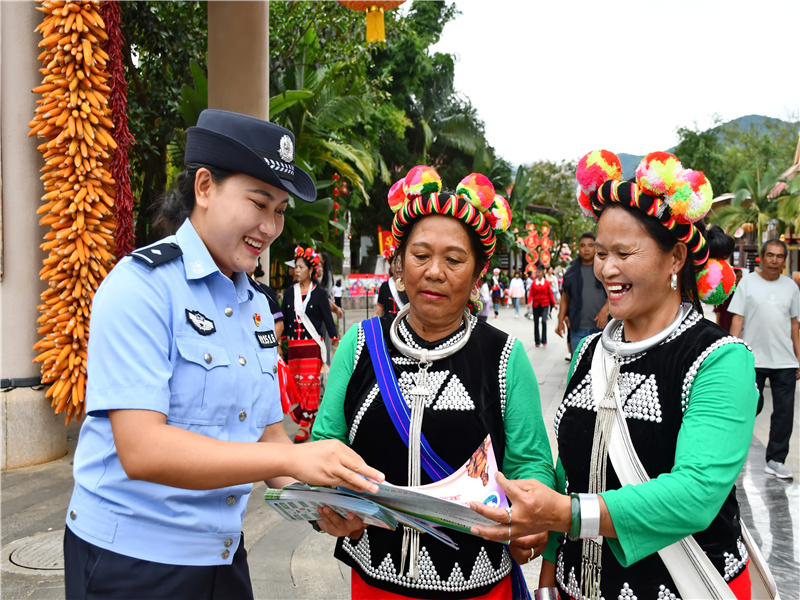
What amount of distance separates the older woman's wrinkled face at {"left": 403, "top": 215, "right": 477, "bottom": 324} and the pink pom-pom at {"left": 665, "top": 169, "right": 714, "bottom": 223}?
0.69 metres

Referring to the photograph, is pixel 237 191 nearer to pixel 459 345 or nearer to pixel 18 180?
pixel 459 345

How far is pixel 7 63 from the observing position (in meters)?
5.30

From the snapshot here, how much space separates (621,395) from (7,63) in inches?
219

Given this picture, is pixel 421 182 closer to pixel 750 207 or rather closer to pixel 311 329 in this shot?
pixel 311 329

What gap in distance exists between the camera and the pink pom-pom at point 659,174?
1919 mm

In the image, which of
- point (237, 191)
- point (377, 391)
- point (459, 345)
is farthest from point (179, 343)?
point (459, 345)

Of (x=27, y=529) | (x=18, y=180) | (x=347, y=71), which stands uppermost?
(x=347, y=71)

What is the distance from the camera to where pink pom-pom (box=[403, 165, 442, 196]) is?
7.74 feet

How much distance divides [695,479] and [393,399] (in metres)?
0.94

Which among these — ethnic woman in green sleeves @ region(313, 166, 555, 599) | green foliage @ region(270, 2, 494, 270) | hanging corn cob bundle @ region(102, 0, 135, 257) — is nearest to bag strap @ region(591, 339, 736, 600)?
ethnic woman in green sleeves @ region(313, 166, 555, 599)

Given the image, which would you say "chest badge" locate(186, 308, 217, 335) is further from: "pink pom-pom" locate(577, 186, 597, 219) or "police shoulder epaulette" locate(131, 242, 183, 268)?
"pink pom-pom" locate(577, 186, 597, 219)

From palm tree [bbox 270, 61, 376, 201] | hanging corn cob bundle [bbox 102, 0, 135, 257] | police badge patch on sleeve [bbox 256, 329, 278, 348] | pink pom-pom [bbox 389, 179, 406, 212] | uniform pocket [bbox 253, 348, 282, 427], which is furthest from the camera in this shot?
palm tree [bbox 270, 61, 376, 201]

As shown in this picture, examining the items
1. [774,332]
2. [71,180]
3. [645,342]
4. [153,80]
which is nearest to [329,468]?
[645,342]

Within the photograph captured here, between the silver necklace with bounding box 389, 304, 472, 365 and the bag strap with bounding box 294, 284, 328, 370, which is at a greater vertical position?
the silver necklace with bounding box 389, 304, 472, 365
